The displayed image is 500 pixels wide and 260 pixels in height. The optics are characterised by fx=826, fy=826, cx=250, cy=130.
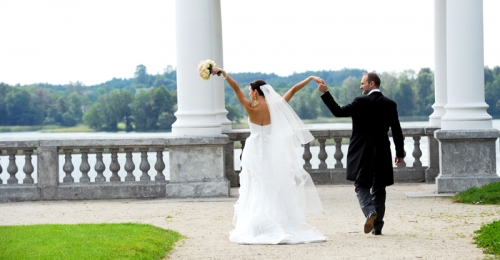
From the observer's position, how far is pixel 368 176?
11008mm

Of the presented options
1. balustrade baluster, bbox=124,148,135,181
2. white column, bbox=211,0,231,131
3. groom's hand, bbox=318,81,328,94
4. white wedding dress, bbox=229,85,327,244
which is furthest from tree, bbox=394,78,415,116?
groom's hand, bbox=318,81,328,94

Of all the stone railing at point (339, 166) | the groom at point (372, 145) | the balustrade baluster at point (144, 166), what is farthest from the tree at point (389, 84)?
the groom at point (372, 145)

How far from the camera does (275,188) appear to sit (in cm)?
1130

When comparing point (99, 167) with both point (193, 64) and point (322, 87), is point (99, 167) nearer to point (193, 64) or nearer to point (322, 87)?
point (193, 64)

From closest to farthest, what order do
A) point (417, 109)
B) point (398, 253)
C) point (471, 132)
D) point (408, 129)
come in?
point (398, 253), point (471, 132), point (408, 129), point (417, 109)

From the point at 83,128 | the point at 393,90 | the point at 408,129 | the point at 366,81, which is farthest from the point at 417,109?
the point at 366,81

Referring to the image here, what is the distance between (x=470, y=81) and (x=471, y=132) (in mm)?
1028

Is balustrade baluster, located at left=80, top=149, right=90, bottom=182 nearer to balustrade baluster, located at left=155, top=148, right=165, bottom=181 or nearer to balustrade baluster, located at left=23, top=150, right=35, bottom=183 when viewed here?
balustrade baluster, located at left=23, top=150, right=35, bottom=183

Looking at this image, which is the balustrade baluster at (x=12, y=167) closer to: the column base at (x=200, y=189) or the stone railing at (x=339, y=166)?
the column base at (x=200, y=189)

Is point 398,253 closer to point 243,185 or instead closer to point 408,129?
point 243,185

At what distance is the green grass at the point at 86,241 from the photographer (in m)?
9.10

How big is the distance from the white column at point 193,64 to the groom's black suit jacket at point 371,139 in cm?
562

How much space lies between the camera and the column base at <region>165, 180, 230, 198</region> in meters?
16.2

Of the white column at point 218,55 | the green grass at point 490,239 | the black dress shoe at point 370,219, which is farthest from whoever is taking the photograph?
the white column at point 218,55
